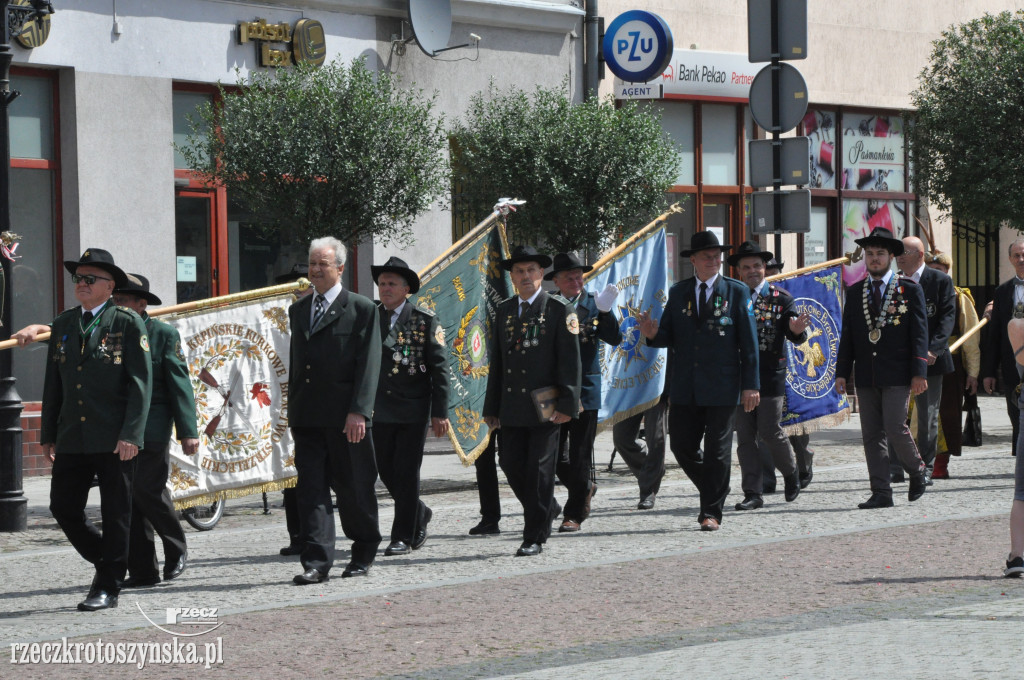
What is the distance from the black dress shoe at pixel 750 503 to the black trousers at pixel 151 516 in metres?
4.53

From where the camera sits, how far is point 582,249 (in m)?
18.7

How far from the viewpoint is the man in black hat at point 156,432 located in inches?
351

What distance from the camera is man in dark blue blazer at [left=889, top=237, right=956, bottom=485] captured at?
42.9 ft

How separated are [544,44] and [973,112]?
19.9ft

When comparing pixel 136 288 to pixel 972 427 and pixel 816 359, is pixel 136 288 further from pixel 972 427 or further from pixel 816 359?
pixel 972 427

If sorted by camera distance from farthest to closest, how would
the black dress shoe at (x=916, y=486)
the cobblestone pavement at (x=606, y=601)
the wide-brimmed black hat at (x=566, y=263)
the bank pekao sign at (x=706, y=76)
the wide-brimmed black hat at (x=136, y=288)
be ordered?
the bank pekao sign at (x=706, y=76)
the black dress shoe at (x=916, y=486)
the wide-brimmed black hat at (x=566, y=263)
the wide-brimmed black hat at (x=136, y=288)
the cobblestone pavement at (x=606, y=601)

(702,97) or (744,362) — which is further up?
(702,97)

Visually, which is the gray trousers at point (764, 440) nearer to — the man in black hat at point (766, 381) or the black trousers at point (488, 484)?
the man in black hat at point (766, 381)

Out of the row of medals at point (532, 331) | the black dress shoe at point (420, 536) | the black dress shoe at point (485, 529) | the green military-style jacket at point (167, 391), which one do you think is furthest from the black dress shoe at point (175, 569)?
the row of medals at point (532, 331)

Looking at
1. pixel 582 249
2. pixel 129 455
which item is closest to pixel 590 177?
pixel 582 249

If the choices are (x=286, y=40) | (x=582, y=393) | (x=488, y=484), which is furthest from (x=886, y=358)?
Result: (x=286, y=40)

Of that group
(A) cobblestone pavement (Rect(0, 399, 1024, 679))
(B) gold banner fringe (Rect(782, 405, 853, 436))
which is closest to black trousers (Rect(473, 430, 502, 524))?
(A) cobblestone pavement (Rect(0, 399, 1024, 679))

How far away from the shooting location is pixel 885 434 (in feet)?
39.5

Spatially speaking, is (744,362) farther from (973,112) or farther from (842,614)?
(973,112)
